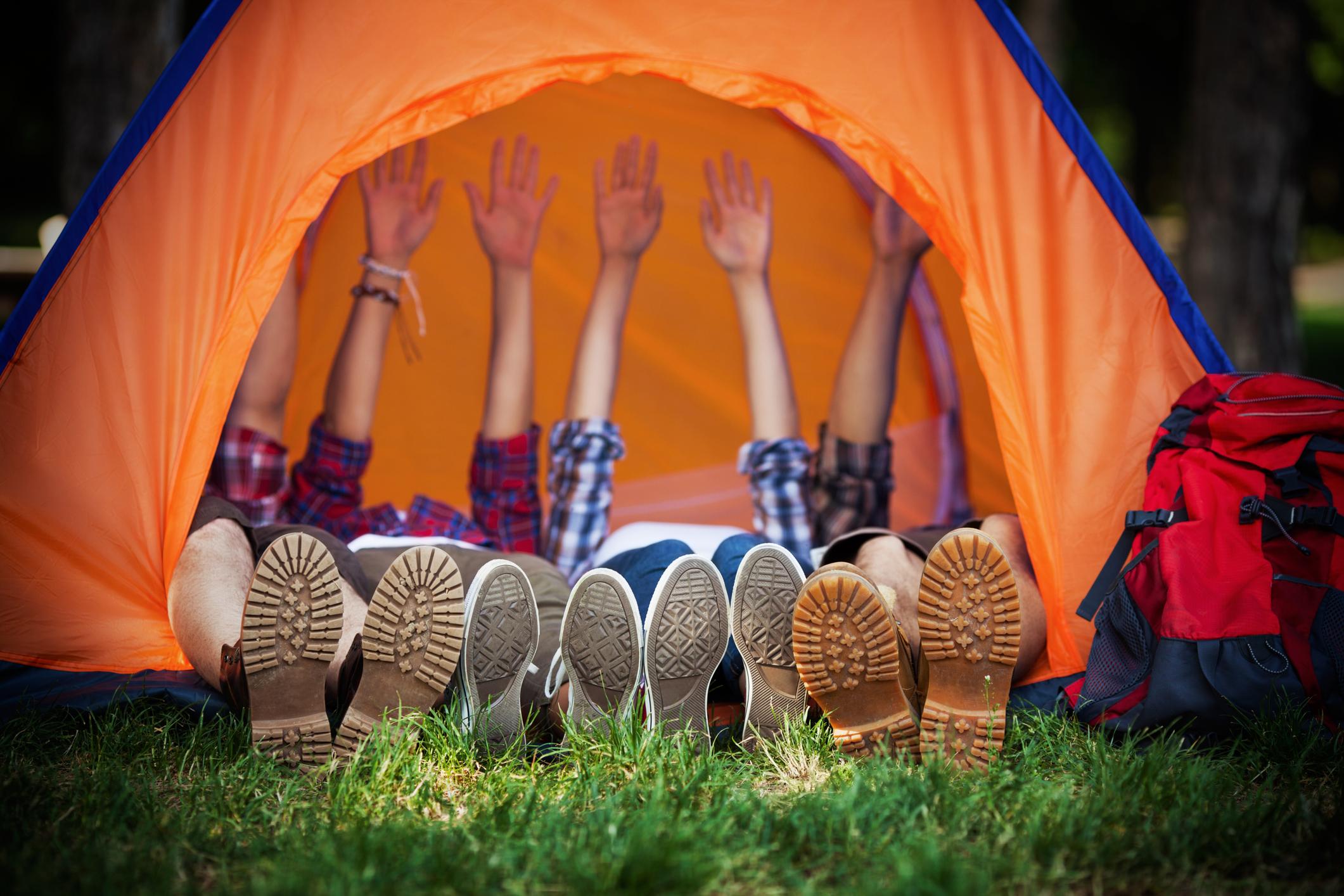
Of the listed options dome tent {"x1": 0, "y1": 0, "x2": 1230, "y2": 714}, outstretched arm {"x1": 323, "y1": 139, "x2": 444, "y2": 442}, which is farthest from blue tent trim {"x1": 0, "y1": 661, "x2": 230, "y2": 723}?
outstretched arm {"x1": 323, "y1": 139, "x2": 444, "y2": 442}

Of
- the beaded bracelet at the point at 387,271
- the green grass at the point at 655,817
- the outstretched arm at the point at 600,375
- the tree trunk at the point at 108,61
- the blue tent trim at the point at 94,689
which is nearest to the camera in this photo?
the green grass at the point at 655,817

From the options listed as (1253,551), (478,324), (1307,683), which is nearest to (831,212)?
(478,324)

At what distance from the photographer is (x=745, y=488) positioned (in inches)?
136

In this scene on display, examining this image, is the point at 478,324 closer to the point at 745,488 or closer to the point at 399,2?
the point at 745,488

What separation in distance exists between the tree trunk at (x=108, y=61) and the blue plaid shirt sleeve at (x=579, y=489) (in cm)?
319

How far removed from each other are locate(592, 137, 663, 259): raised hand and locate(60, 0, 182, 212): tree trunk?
2755 mm

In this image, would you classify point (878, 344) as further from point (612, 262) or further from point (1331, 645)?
point (1331, 645)

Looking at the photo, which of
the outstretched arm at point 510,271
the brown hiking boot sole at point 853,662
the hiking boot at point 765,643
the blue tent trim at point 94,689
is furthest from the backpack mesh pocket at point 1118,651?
the outstretched arm at point 510,271

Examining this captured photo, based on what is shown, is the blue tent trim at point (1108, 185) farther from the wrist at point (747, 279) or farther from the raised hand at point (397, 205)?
the raised hand at point (397, 205)

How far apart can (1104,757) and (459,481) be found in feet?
7.21

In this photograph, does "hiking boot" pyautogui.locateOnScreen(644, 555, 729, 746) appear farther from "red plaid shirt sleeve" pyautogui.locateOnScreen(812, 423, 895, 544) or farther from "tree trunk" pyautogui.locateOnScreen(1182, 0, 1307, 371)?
"tree trunk" pyautogui.locateOnScreen(1182, 0, 1307, 371)

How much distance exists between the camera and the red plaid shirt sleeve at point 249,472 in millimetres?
2635

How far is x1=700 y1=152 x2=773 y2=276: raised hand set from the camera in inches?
126

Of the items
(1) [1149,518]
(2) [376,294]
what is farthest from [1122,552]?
(2) [376,294]
